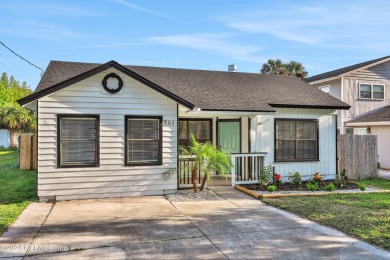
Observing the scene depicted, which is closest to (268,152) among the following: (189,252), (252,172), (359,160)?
(252,172)

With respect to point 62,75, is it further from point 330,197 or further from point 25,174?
point 330,197

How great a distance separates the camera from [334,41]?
58.8 ft

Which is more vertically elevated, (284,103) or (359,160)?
(284,103)

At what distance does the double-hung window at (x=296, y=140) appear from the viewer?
34.8 ft

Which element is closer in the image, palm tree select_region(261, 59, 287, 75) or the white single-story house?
the white single-story house

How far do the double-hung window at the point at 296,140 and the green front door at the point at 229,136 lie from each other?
146cm

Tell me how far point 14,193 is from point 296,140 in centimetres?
905

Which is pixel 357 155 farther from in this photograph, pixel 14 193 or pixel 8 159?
pixel 8 159

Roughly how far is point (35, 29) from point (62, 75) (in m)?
9.56

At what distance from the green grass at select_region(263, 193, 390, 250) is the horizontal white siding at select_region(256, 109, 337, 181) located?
2.22 m

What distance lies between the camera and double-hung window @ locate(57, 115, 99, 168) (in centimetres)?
784

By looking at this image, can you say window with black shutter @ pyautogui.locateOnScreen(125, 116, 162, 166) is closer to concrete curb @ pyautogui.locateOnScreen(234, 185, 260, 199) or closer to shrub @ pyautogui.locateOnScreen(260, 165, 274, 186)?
concrete curb @ pyautogui.locateOnScreen(234, 185, 260, 199)

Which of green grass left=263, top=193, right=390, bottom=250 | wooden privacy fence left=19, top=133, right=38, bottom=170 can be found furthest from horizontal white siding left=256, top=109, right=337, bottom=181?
wooden privacy fence left=19, top=133, right=38, bottom=170

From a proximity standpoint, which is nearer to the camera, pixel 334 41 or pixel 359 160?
pixel 359 160
